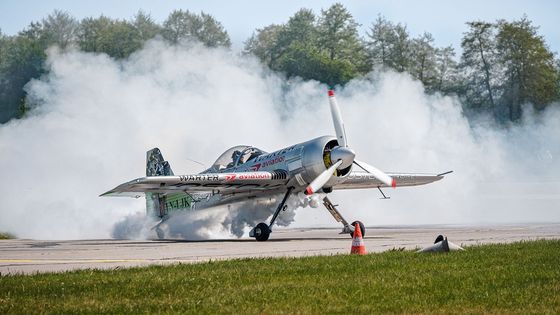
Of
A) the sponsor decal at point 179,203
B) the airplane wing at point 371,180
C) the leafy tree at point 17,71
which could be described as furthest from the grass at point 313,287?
the leafy tree at point 17,71

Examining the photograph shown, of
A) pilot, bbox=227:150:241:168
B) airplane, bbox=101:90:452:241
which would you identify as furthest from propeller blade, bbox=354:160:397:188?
pilot, bbox=227:150:241:168

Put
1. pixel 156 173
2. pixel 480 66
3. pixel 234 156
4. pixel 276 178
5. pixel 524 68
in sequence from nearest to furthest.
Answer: pixel 276 178 → pixel 234 156 → pixel 156 173 → pixel 524 68 → pixel 480 66

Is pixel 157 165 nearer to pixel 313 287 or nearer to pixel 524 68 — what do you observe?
pixel 313 287

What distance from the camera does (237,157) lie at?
25.9m

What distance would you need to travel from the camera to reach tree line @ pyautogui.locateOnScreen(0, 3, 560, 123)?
52.7 metres

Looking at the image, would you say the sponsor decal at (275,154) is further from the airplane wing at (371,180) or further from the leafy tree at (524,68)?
the leafy tree at (524,68)

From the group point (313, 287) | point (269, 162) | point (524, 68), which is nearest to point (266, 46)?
point (524, 68)

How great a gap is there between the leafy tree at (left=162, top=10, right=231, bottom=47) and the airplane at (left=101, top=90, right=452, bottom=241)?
118ft

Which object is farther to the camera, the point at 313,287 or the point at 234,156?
the point at 234,156

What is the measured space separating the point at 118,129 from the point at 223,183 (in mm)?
19482

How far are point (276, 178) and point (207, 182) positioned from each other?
189 cm

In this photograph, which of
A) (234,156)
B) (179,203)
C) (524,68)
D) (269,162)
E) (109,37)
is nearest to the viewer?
(269,162)

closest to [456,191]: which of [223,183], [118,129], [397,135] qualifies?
[397,135]

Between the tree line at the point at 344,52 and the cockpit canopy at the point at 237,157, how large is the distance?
2854 centimetres
